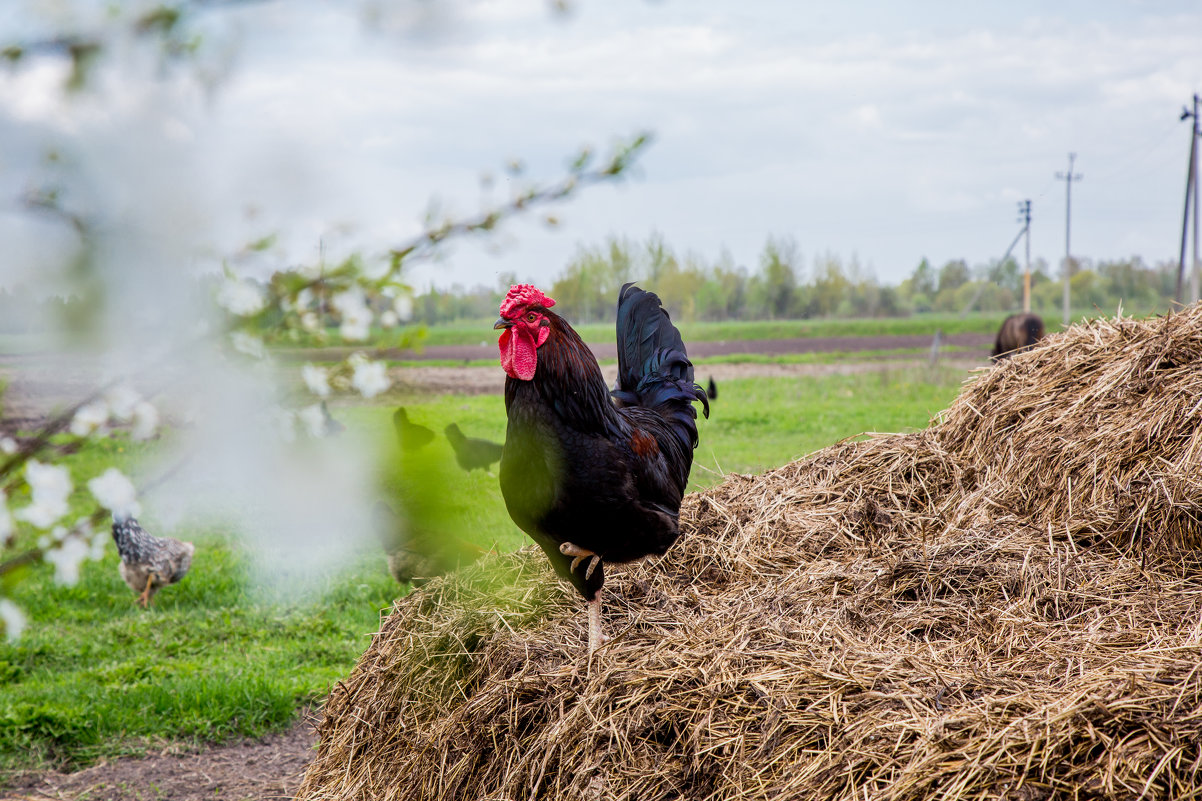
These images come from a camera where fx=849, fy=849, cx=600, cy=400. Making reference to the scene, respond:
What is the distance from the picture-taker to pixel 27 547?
99cm

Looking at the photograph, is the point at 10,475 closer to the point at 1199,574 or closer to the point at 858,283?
the point at 1199,574

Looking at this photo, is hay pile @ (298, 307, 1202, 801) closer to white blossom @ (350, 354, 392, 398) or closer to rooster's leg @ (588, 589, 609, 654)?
rooster's leg @ (588, 589, 609, 654)

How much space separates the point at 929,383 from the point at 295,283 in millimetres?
17115

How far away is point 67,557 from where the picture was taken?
853 mm

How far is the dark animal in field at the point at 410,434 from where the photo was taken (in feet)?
2.65

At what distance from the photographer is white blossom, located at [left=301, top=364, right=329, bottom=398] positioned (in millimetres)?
807

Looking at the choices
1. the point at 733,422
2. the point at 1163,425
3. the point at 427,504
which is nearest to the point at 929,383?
the point at 733,422

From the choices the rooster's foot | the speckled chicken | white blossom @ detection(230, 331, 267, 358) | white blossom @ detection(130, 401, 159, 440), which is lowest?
the speckled chicken

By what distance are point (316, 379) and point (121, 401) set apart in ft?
0.55

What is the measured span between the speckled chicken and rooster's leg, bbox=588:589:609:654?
383 cm

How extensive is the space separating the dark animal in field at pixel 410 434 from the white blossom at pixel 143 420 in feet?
0.73

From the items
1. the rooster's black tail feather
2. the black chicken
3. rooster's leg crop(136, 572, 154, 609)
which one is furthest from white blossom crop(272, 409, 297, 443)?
rooster's leg crop(136, 572, 154, 609)

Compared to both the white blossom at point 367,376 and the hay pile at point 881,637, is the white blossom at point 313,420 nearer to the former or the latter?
the white blossom at point 367,376

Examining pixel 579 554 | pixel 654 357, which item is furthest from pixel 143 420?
pixel 654 357
